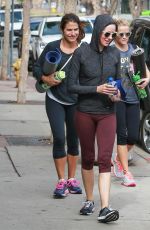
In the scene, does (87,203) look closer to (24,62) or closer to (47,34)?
(24,62)

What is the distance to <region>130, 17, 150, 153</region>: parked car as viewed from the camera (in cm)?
977

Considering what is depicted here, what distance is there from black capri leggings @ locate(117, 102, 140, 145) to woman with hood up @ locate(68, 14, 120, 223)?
1.50 m

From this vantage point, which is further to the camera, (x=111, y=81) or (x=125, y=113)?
(x=125, y=113)

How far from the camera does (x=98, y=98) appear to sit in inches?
248

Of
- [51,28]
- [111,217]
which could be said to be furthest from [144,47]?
[51,28]

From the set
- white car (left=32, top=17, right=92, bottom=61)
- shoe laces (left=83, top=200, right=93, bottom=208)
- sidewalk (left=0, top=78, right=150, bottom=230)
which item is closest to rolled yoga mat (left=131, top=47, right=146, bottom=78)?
sidewalk (left=0, top=78, right=150, bottom=230)

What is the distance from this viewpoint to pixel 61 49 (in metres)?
7.20

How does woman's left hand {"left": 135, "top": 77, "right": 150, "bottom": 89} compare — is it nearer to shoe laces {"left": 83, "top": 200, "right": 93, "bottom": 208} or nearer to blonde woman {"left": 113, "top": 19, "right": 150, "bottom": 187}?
blonde woman {"left": 113, "top": 19, "right": 150, "bottom": 187}

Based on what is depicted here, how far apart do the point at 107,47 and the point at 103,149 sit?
0.91 metres

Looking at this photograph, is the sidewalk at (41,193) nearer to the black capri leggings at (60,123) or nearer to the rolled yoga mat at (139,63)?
the black capri leggings at (60,123)

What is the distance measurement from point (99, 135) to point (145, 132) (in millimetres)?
3623

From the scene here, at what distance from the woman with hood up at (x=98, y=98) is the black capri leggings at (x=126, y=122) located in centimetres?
150

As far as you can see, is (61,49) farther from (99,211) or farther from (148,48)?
(148,48)

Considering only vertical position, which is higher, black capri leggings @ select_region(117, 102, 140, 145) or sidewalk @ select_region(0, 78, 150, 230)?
black capri leggings @ select_region(117, 102, 140, 145)
